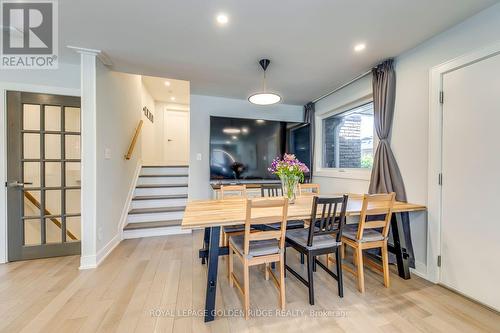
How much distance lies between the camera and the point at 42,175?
2535 millimetres

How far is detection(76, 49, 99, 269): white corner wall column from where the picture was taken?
7.81 feet

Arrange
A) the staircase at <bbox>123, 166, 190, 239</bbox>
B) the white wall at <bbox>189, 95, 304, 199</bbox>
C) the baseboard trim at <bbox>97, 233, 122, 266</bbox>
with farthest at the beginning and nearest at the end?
the white wall at <bbox>189, 95, 304, 199</bbox>
the staircase at <bbox>123, 166, 190, 239</bbox>
the baseboard trim at <bbox>97, 233, 122, 266</bbox>

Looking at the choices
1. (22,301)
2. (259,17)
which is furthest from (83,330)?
(259,17)

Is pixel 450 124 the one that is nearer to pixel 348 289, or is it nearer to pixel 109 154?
pixel 348 289

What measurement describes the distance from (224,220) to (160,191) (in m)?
2.90

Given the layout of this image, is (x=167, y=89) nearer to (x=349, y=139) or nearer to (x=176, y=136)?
(x=176, y=136)

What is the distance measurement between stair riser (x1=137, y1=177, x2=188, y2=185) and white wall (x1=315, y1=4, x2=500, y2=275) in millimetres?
3732

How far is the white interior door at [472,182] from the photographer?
1697 mm

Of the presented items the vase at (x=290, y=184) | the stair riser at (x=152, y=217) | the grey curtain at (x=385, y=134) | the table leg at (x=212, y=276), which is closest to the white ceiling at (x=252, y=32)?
the grey curtain at (x=385, y=134)

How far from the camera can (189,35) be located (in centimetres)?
207

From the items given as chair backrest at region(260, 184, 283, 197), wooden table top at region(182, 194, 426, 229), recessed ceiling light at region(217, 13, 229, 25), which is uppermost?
recessed ceiling light at region(217, 13, 229, 25)

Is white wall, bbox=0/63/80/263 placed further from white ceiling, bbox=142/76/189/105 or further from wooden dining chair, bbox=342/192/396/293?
wooden dining chair, bbox=342/192/396/293

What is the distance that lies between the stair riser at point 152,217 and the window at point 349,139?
10.0ft

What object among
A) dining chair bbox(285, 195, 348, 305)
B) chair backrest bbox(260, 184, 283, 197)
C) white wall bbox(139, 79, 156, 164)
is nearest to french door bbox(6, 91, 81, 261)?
white wall bbox(139, 79, 156, 164)
